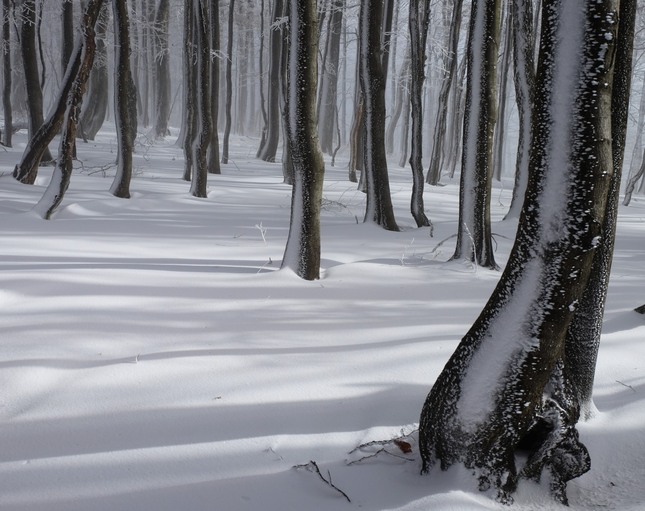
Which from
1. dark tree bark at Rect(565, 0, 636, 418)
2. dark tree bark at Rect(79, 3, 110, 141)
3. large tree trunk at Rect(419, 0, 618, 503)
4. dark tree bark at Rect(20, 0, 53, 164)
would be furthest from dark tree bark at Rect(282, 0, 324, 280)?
dark tree bark at Rect(79, 3, 110, 141)

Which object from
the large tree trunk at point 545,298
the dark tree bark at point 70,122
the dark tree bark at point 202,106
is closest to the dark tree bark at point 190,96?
the dark tree bark at point 202,106

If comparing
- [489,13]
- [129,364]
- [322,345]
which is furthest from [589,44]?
[489,13]

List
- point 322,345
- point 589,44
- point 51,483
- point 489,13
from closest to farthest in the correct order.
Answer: point 589,44 → point 51,483 → point 322,345 → point 489,13

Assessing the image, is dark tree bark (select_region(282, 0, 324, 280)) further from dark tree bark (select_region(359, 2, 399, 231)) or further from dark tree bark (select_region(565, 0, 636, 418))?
dark tree bark (select_region(359, 2, 399, 231))

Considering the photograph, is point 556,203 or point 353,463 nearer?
point 556,203

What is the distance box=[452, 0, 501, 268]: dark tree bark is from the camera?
209 inches

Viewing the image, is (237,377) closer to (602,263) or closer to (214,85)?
(602,263)

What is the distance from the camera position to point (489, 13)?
205 inches

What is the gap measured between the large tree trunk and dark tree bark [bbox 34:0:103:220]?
238 inches

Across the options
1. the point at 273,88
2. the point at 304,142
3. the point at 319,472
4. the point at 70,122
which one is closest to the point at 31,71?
the point at 70,122

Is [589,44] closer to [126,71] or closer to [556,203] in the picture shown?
[556,203]

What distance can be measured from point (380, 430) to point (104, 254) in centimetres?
366

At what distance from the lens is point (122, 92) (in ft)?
27.9

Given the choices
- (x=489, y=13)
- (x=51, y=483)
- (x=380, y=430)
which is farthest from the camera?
(x=489, y=13)
